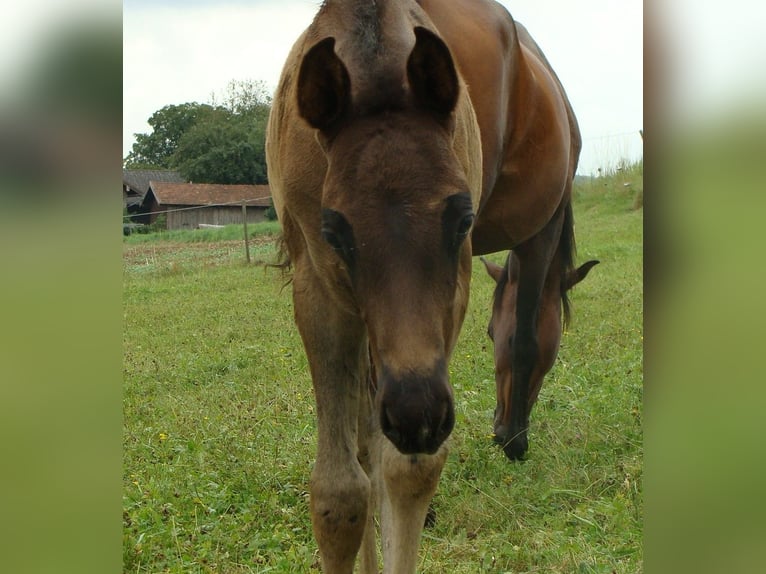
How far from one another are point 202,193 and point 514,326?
2673cm

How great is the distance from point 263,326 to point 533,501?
544 cm

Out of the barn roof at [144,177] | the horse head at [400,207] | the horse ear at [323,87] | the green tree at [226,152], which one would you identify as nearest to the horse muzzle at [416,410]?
the horse head at [400,207]

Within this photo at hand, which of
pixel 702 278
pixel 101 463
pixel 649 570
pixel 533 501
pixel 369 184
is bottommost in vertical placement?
pixel 533 501

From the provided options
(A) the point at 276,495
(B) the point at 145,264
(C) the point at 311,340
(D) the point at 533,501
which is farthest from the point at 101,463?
(B) the point at 145,264

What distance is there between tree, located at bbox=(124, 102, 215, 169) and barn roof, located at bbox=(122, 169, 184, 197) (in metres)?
0.52

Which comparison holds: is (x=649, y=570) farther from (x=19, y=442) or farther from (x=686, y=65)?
(x=19, y=442)

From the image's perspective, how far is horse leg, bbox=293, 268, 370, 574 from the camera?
2865mm

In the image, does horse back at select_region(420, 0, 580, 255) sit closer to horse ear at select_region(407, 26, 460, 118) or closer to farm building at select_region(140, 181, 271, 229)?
horse ear at select_region(407, 26, 460, 118)

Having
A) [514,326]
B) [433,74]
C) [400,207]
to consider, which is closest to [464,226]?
[400,207]

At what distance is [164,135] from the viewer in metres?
39.3

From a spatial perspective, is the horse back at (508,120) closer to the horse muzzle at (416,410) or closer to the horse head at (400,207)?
the horse head at (400,207)

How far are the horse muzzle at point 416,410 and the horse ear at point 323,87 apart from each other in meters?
0.86

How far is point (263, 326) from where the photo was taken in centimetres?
909

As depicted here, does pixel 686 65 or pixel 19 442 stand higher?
pixel 686 65
